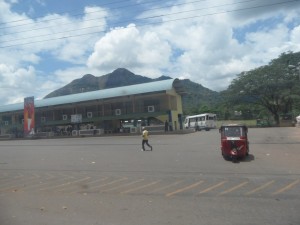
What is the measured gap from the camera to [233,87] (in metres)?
66.1

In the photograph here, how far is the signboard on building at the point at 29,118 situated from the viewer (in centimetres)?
5628

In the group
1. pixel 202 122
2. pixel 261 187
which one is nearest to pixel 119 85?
pixel 202 122

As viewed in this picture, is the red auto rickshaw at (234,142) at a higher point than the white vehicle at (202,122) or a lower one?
lower

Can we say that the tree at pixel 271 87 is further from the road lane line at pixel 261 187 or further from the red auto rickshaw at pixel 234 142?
the road lane line at pixel 261 187

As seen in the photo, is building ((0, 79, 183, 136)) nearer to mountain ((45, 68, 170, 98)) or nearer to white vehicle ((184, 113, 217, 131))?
white vehicle ((184, 113, 217, 131))

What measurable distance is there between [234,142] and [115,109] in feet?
139

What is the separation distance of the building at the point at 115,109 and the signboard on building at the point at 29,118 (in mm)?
4187

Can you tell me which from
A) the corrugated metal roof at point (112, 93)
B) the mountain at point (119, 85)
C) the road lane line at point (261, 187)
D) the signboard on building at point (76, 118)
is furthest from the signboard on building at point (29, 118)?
the mountain at point (119, 85)

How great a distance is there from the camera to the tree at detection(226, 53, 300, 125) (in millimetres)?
60531

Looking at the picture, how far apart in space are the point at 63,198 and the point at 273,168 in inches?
308

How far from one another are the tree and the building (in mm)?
13259

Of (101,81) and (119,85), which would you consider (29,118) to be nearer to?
(119,85)

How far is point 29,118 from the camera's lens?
57500 mm

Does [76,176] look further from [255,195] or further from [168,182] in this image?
[255,195]
